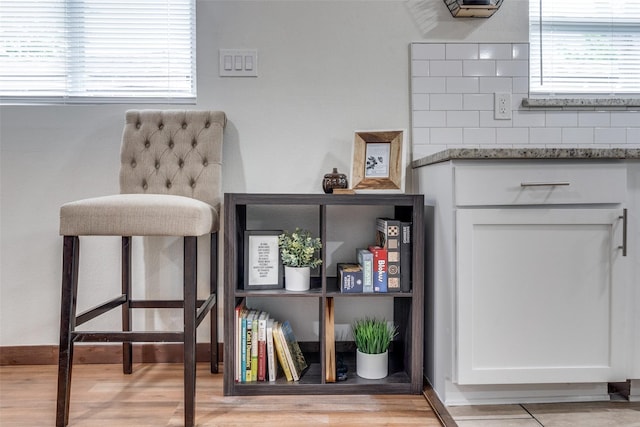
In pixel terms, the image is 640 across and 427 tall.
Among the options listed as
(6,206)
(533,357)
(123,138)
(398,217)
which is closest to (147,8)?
(123,138)

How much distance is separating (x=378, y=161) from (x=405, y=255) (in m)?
0.41

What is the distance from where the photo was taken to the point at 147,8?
74.5 inches

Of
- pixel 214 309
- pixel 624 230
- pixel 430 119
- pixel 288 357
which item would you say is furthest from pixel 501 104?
pixel 214 309

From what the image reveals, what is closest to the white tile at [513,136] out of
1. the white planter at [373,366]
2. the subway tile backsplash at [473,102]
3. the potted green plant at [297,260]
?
the subway tile backsplash at [473,102]

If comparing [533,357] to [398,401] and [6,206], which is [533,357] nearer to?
[398,401]

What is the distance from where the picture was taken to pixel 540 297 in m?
1.34

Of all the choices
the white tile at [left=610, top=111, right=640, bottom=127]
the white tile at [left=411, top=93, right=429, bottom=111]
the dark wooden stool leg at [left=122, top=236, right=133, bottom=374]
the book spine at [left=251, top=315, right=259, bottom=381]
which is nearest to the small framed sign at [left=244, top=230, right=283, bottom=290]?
the book spine at [left=251, top=315, right=259, bottom=381]

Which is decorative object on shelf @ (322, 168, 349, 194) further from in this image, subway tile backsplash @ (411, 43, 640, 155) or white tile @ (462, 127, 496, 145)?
white tile @ (462, 127, 496, 145)

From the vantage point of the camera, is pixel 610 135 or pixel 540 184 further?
pixel 610 135

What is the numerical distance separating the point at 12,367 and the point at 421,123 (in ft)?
6.62

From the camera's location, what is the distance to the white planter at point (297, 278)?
1532 mm

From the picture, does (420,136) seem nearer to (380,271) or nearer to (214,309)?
(380,271)

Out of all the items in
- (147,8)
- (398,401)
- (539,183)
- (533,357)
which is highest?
(147,8)

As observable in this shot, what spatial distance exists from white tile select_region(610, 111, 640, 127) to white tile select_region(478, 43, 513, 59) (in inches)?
21.1
